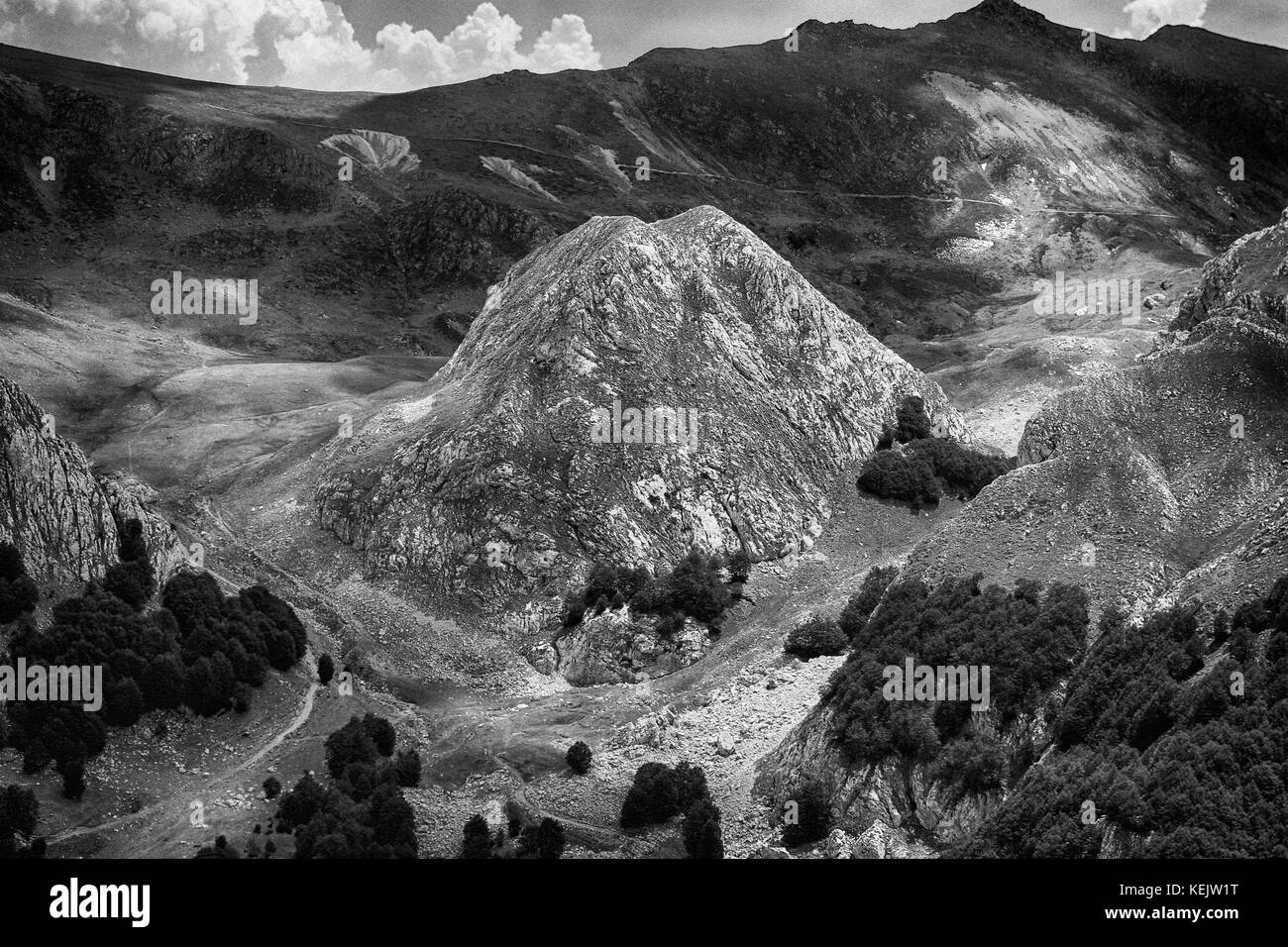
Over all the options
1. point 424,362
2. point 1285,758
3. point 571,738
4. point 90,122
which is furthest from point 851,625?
point 90,122

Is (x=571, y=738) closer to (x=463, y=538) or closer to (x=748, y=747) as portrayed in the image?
(x=748, y=747)

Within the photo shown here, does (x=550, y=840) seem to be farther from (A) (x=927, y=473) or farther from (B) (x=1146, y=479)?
(A) (x=927, y=473)

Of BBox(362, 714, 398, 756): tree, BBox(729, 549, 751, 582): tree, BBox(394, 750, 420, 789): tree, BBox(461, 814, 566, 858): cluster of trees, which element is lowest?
BBox(461, 814, 566, 858): cluster of trees

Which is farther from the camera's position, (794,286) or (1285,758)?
(794,286)

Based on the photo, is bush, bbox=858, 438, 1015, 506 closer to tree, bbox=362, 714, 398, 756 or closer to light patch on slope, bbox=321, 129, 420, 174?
tree, bbox=362, 714, 398, 756

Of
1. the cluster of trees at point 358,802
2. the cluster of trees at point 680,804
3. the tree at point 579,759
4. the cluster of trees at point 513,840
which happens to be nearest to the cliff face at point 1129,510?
the cluster of trees at point 680,804

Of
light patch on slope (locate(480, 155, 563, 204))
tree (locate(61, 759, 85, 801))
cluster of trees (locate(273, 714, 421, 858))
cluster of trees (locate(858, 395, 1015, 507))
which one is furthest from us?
light patch on slope (locate(480, 155, 563, 204))

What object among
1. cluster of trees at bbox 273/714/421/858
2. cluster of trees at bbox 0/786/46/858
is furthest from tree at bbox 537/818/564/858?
cluster of trees at bbox 0/786/46/858
